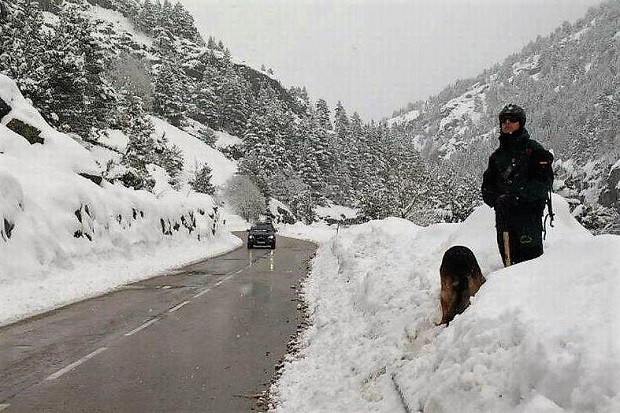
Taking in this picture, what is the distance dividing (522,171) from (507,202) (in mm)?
368

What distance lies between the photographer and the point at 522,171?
5.88 meters

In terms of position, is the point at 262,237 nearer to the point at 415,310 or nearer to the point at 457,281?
the point at 415,310

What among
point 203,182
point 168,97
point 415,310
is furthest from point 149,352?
point 168,97

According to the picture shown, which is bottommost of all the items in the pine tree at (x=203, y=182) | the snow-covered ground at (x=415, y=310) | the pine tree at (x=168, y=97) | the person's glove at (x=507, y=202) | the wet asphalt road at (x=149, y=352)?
the wet asphalt road at (x=149, y=352)

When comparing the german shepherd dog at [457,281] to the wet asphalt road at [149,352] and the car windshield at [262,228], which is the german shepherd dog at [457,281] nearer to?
the wet asphalt road at [149,352]

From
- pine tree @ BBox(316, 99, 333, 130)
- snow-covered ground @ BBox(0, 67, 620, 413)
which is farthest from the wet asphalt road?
pine tree @ BBox(316, 99, 333, 130)

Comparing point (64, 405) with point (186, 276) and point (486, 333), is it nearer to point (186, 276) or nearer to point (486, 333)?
point (486, 333)

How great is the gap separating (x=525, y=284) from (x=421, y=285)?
2831 mm

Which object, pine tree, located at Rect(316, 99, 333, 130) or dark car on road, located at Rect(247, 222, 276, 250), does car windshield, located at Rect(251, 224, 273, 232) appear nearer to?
dark car on road, located at Rect(247, 222, 276, 250)

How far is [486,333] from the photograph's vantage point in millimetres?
4043

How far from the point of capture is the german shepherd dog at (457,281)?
18.0 ft

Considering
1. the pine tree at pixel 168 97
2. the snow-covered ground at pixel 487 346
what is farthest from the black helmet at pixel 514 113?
the pine tree at pixel 168 97

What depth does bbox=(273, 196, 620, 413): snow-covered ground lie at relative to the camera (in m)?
3.11

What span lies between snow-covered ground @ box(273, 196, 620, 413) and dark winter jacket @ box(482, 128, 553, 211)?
0.62 meters
